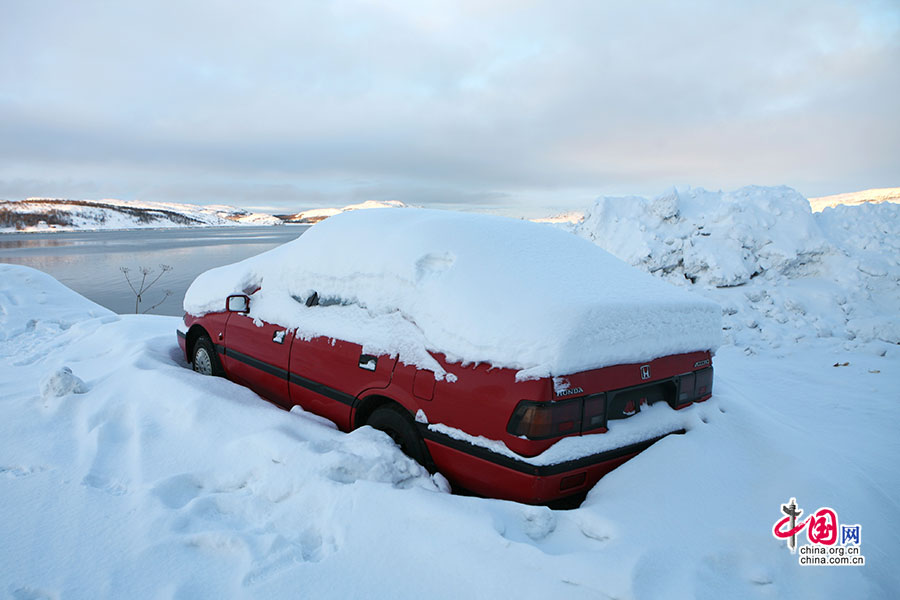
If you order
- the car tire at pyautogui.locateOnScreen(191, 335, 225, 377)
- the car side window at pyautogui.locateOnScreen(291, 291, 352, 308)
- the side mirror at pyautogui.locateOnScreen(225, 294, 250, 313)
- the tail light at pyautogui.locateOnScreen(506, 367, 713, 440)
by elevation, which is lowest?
the car tire at pyautogui.locateOnScreen(191, 335, 225, 377)

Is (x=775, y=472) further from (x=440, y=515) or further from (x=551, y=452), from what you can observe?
(x=440, y=515)

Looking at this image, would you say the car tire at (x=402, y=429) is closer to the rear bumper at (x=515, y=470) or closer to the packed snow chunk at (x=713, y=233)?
the rear bumper at (x=515, y=470)

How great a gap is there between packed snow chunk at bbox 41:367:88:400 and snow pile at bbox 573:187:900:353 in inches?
294

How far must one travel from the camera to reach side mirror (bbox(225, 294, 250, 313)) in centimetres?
421

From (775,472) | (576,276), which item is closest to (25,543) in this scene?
(576,276)

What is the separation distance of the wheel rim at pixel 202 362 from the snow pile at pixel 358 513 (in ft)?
3.18

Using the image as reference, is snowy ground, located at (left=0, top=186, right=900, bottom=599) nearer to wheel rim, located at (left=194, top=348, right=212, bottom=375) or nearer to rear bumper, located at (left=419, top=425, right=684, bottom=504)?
rear bumper, located at (left=419, top=425, right=684, bottom=504)

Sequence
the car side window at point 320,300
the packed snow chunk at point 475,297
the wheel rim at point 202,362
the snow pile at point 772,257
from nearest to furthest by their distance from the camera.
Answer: the packed snow chunk at point 475,297 → the car side window at point 320,300 → the wheel rim at point 202,362 → the snow pile at point 772,257

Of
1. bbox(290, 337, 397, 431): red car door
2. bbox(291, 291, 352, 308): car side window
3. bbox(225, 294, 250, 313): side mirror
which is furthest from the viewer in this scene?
bbox(225, 294, 250, 313): side mirror

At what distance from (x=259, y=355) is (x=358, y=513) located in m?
2.10

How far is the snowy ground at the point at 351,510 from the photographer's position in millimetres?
1994

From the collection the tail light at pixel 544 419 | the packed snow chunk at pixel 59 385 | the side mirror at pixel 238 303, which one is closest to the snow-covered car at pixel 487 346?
the tail light at pixel 544 419

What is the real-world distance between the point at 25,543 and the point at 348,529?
1449 millimetres

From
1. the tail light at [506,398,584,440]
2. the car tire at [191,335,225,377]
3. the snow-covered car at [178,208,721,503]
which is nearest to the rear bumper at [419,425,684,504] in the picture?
the snow-covered car at [178,208,721,503]
